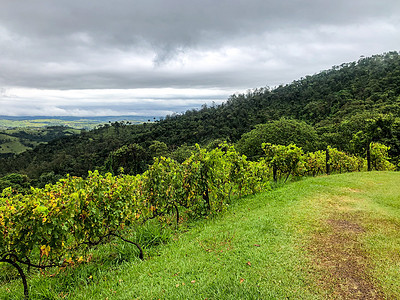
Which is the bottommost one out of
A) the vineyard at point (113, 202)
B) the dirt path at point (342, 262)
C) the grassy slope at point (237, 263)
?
the grassy slope at point (237, 263)

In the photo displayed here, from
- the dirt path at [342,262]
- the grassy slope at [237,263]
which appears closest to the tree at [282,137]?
the grassy slope at [237,263]

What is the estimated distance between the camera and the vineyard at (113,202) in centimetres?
355

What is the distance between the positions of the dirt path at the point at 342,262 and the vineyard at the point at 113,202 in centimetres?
296

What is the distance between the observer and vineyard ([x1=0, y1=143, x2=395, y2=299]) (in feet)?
11.6

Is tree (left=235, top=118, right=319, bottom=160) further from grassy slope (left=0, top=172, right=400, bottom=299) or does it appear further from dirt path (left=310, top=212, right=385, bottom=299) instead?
dirt path (left=310, top=212, right=385, bottom=299)

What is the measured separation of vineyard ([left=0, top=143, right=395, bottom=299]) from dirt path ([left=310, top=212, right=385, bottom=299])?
117 inches

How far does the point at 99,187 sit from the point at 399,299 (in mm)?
5033

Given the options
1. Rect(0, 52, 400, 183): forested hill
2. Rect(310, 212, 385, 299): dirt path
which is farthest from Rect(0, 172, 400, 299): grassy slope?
Rect(0, 52, 400, 183): forested hill

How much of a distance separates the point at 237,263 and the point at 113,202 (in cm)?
265

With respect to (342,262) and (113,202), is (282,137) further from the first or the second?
(113,202)

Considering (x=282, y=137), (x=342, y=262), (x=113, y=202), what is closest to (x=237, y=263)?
(x=342, y=262)

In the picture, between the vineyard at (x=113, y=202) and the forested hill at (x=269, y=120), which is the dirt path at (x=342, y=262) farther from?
the forested hill at (x=269, y=120)

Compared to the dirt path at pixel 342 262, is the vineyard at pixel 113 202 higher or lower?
higher

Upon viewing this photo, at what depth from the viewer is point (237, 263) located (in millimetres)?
4082
